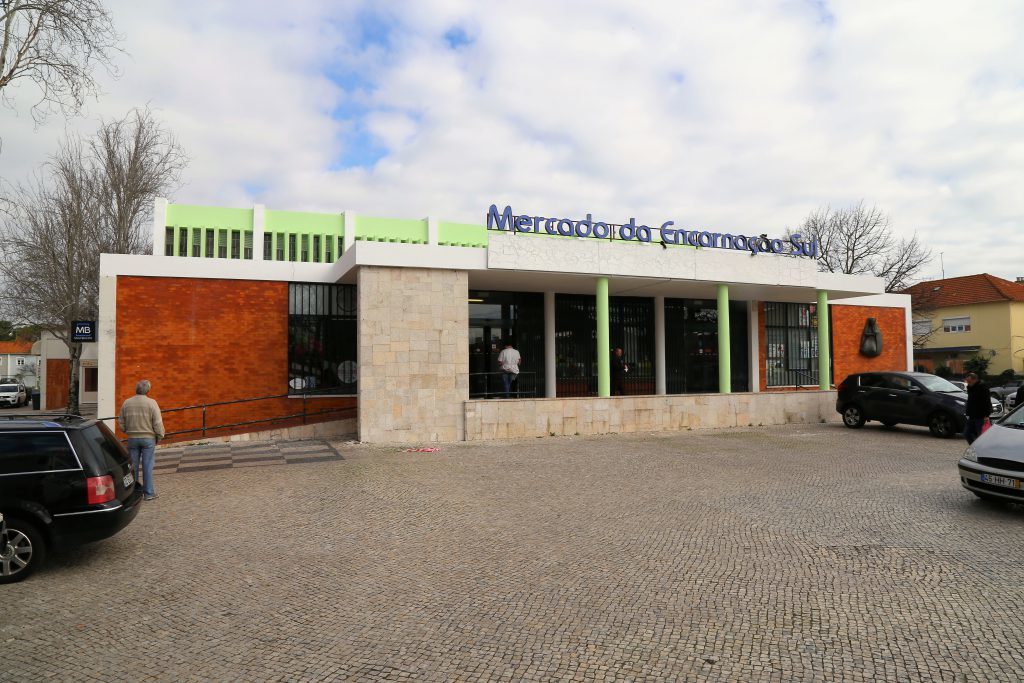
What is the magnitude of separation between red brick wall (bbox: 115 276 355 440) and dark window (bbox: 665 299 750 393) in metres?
10.9

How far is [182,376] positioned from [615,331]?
40.6 feet

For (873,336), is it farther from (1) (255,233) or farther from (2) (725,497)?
(1) (255,233)

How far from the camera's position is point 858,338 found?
994 inches

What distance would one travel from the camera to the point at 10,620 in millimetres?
4430

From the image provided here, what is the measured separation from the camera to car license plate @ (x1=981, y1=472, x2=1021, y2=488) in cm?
691

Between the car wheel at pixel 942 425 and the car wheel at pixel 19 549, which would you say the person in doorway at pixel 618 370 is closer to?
the car wheel at pixel 942 425

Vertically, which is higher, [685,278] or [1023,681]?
[685,278]

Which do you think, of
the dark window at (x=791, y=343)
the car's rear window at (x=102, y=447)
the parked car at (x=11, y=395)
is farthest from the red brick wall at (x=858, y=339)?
the parked car at (x=11, y=395)

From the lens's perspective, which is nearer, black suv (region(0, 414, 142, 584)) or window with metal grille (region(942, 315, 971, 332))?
black suv (region(0, 414, 142, 584))

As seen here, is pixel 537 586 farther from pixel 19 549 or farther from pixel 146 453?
pixel 146 453

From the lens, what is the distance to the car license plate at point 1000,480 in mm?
6906

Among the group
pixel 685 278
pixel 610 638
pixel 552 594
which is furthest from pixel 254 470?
pixel 685 278

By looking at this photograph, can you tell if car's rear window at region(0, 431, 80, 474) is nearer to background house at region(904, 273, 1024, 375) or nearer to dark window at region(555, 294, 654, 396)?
dark window at region(555, 294, 654, 396)

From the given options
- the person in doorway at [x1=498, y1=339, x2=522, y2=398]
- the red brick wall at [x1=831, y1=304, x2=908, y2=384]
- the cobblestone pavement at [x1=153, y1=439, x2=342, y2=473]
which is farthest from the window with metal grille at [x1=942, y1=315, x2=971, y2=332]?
the cobblestone pavement at [x1=153, y1=439, x2=342, y2=473]
